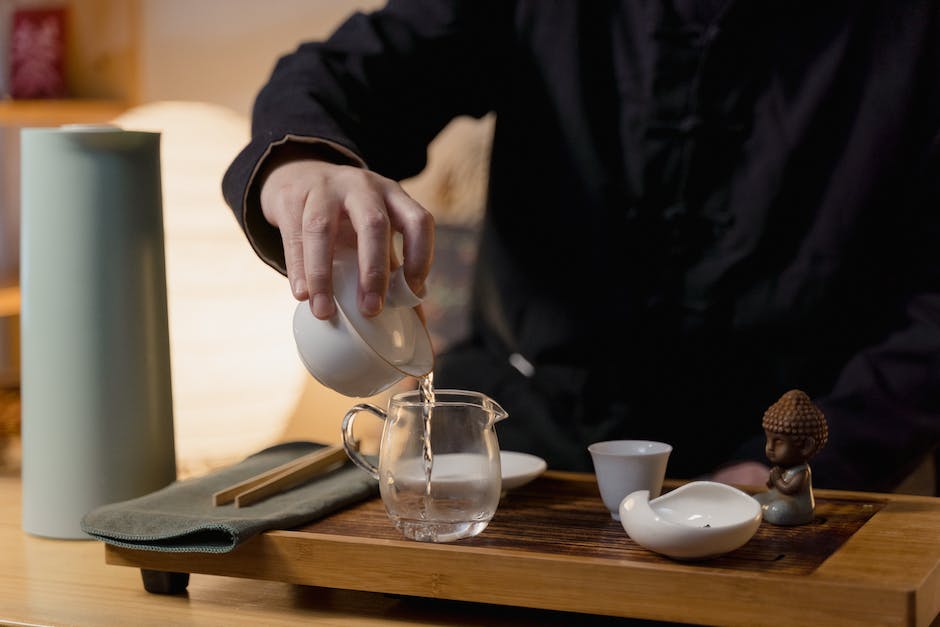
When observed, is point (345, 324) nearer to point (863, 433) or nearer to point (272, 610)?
point (272, 610)

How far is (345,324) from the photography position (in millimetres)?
1056

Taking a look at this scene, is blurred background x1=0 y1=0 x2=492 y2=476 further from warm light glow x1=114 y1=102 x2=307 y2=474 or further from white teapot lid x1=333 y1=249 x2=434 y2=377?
white teapot lid x1=333 y1=249 x2=434 y2=377

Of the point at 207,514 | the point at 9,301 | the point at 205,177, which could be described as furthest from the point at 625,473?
the point at 9,301

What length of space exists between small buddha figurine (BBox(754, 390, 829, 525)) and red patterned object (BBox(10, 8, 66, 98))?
6.61ft

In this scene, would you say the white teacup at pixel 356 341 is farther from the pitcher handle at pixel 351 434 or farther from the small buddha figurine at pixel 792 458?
the small buddha figurine at pixel 792 458

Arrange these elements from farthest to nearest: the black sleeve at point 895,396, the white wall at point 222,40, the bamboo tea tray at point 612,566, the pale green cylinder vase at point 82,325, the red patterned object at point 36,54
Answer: the red patterned object at point 36,54 < the white wall at point 222,40 < the black sleeve at point 895,396 < the pale green cylinder vase at point 82,325 < the bamboo tea tray at point 612,566

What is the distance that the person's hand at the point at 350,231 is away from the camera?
105 cm

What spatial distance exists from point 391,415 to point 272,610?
0.65ft

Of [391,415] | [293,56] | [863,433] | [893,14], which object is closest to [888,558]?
[391,415]

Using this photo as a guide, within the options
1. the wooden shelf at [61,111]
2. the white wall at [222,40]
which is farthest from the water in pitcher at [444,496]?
the wooden shelf at [61,111]

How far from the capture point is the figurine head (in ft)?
3.53

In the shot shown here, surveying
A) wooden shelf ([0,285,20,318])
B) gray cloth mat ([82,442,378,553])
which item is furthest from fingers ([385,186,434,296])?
wooden shelf ([0,285,20,318])

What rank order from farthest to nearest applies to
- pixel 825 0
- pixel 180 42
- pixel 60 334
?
pixel 180 42 < pixel 825 0 < pixel 60 334

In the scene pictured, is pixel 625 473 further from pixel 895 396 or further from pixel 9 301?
pixel 9 301
